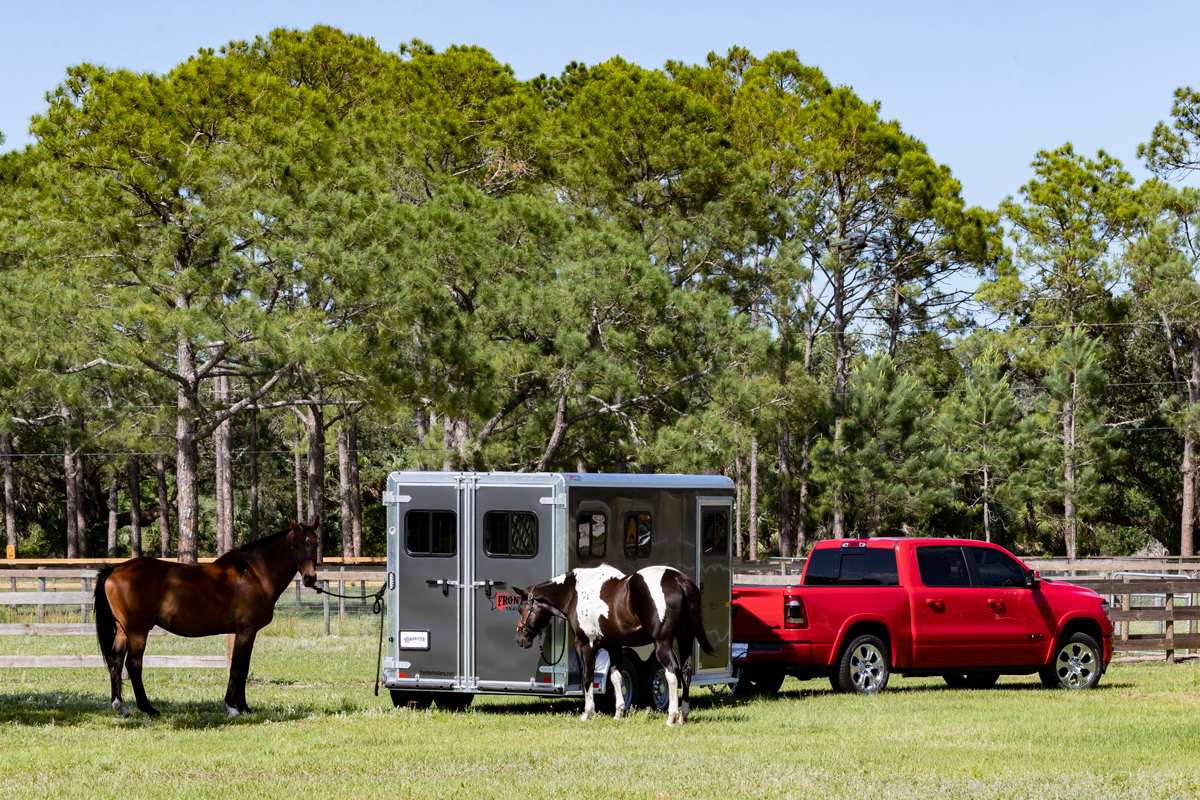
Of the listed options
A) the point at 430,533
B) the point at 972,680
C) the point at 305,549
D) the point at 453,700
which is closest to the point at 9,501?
the point at 453,700

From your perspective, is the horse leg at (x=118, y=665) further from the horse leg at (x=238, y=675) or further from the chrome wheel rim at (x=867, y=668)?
the chrome wheel rim at (x=867, y=668)

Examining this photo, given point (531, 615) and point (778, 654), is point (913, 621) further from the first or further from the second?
point (531, 615)

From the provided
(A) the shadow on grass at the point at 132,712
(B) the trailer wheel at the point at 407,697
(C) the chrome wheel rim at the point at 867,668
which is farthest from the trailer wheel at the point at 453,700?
(C) the chrome wheel rim at the point at 867,668

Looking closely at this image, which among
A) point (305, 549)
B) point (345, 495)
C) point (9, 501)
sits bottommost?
point (305, 549)

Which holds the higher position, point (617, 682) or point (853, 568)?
point (853, 568)

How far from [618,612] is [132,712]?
4682mm

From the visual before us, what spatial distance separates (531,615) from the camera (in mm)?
12891

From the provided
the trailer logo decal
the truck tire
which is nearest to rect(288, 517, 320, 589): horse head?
the trailer logo decal

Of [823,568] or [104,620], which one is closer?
[104,620]

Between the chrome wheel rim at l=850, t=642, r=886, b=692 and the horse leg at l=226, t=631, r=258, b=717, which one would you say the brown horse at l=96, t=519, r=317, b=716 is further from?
the chrome wheel rim at l=850, t=642, r=886, b=692

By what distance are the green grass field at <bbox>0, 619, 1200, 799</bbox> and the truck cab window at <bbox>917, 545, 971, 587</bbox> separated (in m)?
1.25

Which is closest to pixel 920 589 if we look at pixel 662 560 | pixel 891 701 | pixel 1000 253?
pixel 891 701

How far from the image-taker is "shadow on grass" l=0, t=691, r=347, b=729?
12680mm

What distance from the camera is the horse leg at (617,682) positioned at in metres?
13.0
